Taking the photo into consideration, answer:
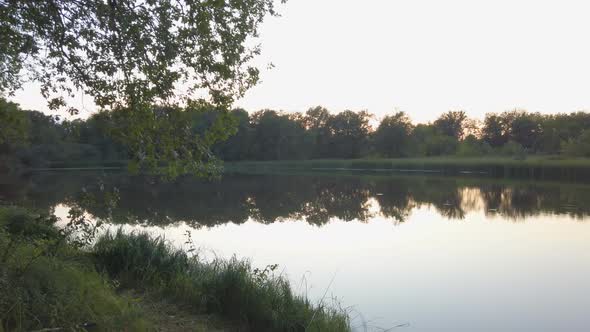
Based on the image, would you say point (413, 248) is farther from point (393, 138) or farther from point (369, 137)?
point (369, 137)

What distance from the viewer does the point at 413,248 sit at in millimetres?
12867

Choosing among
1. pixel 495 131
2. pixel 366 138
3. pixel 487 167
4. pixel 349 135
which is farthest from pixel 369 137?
pixel 487 167

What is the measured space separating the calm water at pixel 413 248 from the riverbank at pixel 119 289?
786mm

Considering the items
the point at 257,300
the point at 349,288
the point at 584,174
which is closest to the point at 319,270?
the point at 349,288

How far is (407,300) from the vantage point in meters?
8.35

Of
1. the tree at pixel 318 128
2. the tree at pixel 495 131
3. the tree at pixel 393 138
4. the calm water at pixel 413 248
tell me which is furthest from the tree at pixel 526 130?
the calm water at pixel 413 248

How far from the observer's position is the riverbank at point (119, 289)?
3.79 m

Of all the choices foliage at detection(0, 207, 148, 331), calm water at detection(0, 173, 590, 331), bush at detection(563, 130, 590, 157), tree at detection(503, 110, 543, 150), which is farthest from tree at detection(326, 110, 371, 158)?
foliage at detection(0, 207, 148, 331)

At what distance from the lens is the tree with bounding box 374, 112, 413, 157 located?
81562mm

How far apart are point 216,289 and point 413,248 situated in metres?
8.00

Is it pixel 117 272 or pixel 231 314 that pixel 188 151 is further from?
pixel 117 272

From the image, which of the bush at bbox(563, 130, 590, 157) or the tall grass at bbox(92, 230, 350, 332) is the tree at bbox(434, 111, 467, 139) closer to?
the bush at bbox(563, 130, 590, 157)

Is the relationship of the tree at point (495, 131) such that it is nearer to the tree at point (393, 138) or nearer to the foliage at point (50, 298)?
the tree at point (393, 138)

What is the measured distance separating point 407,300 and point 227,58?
5477 millimetres
